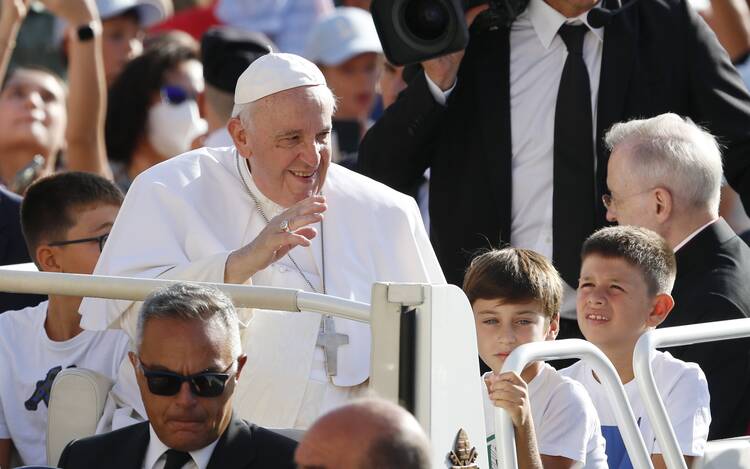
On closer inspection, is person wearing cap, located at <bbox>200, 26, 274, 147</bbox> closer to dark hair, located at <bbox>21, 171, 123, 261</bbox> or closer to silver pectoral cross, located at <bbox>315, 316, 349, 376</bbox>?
dark hair, located at <bbox>21, 171, 123, 261</bbox>

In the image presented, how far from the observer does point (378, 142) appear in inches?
227

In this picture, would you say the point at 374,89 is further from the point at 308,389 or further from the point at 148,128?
the point at 308,389

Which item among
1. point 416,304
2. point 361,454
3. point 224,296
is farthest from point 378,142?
point 361,454

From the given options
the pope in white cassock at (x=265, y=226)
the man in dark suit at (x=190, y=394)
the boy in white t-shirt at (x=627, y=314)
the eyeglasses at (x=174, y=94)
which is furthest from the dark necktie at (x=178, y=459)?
the eyeglasses at (x=174, y=94)

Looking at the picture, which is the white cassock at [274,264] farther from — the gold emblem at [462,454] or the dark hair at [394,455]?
the dark hair at [394,455]

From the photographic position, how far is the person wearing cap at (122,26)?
898 cm

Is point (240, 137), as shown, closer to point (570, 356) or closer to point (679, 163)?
point (679, 163)

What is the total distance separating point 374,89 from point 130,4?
1.53 metres

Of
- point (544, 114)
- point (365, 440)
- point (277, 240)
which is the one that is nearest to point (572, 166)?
point (544, 114)

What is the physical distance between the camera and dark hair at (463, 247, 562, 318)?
4.48 m

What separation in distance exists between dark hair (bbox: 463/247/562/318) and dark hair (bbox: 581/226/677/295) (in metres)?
0.30

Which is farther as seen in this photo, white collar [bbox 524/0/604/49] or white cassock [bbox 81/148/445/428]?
white collar [bbox 524/0/604/49]

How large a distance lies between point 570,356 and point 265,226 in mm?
1340

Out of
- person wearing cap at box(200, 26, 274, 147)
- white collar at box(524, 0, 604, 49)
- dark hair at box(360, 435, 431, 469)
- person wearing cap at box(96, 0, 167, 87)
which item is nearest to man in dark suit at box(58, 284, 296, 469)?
dark hair at box(360, 435, 431, 469)
